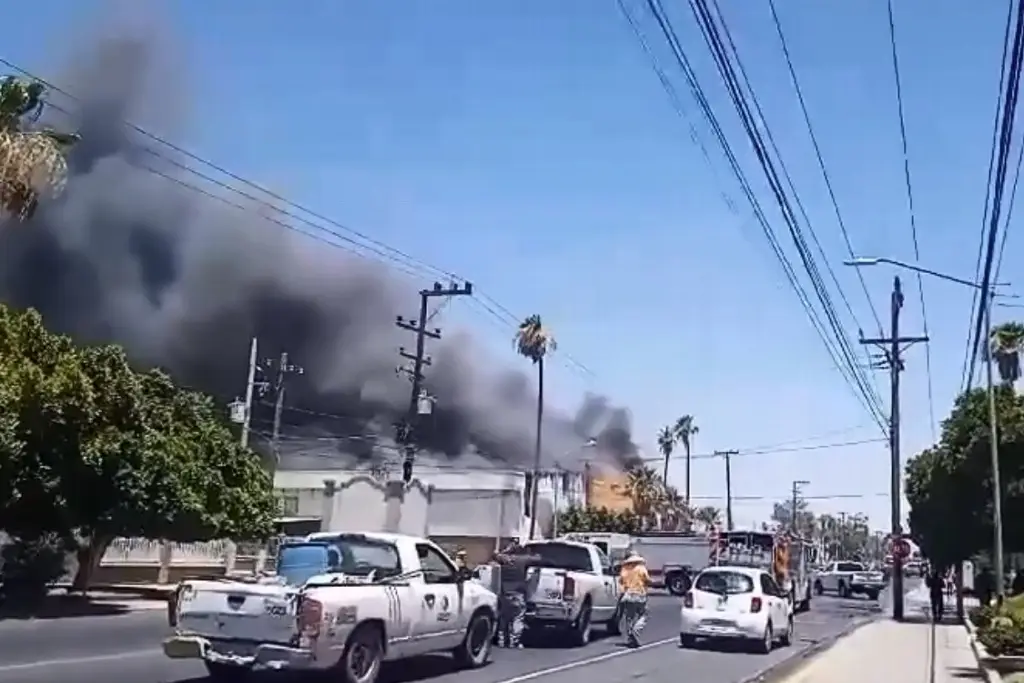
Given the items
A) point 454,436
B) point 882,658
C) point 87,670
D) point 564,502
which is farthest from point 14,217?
point 454,436

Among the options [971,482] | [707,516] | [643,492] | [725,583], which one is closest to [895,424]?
[971,482]

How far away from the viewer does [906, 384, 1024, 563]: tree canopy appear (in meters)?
35.4

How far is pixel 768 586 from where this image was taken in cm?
2386

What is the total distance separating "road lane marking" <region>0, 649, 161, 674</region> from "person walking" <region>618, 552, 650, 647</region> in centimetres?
815

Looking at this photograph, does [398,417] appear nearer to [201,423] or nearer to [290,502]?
[290,502]

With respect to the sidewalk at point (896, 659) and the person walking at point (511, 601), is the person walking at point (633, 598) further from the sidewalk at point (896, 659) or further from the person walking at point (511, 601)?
the sidewalk at point (896, 659)

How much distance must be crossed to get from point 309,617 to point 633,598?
10.8 m

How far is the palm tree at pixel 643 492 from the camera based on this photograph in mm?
94938

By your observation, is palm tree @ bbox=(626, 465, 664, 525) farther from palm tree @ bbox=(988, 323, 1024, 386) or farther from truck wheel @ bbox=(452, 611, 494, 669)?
truck wheel @ bbox=(452, 611, 494, 669)

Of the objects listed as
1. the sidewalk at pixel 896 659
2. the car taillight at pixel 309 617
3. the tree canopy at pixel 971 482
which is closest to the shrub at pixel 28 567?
the sidewalk at pixel 896 659

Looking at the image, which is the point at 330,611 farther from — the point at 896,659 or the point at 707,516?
the point at 707,516

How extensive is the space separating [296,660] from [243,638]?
2.18ft

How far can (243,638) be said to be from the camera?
13391 mm

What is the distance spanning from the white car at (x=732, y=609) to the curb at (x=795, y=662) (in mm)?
729
